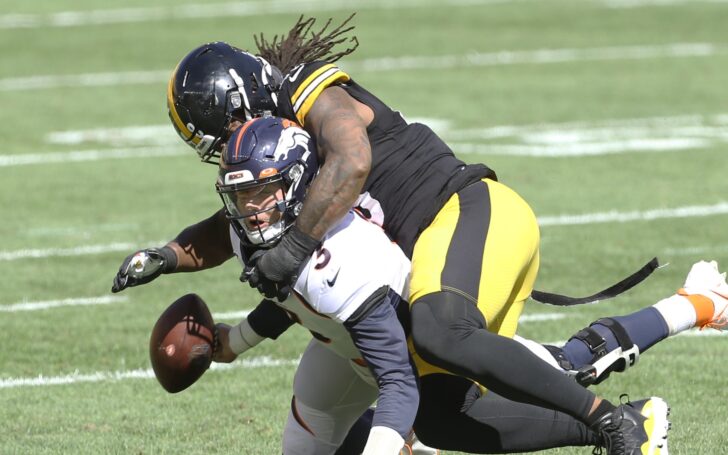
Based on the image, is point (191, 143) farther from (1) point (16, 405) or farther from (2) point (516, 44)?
(2) point (516, 44)

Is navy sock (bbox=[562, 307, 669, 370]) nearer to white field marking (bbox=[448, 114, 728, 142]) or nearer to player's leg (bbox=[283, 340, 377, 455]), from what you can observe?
player's leg (bbox=[283, 340, 377, 455])

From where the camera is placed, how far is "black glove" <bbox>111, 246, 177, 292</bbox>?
498cm

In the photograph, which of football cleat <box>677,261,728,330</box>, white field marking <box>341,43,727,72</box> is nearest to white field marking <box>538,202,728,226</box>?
football cleat <box>677,261,728,330</box>

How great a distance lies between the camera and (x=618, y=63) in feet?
51.1

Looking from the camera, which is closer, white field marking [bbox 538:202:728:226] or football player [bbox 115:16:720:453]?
football player [bbox 115:16:720:453]

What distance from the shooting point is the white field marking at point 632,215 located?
9.33m

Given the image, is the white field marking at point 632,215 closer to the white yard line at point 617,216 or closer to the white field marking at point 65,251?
the white yard line at point 617,216

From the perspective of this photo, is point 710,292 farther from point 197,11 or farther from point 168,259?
point 197,11

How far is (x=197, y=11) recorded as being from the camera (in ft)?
63.6

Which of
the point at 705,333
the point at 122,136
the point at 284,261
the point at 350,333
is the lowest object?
the point at 122,136

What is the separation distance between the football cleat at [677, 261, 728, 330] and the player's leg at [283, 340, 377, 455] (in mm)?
1266

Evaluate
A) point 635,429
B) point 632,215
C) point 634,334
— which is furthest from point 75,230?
point 635,429

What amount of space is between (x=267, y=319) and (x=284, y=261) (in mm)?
1031

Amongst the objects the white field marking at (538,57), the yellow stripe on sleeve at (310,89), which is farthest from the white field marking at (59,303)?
the white field marking at (538,57)
